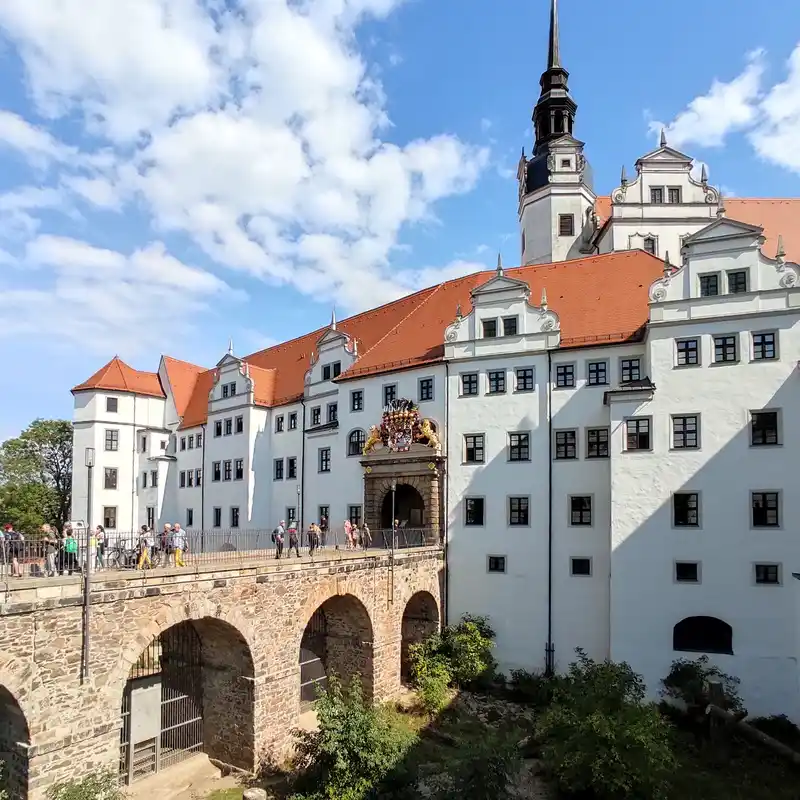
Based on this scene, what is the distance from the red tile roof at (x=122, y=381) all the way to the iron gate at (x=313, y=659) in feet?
79.5

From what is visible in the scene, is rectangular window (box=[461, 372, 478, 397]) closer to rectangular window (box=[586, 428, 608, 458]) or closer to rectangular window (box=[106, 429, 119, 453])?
rectangular window (box=[586, 428, 608, 458])

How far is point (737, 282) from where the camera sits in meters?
21.4

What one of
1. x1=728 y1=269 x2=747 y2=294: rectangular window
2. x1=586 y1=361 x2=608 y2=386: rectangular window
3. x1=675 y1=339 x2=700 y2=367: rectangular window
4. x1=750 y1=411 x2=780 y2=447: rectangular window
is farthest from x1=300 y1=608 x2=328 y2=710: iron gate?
x1=728 y1=269 x2=747 y2=294: rectangular window

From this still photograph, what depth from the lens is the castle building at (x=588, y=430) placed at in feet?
67.8

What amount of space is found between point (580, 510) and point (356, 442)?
10.1 meters

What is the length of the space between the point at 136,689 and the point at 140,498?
26.5 meters

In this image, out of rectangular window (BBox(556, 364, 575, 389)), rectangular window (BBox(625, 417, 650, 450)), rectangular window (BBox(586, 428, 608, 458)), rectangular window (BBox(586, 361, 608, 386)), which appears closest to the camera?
rectangular window (BBox(625, 417, 650, 450))

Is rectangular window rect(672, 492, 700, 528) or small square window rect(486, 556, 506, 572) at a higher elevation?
rectangular window rect(672, 492, 700, 528)

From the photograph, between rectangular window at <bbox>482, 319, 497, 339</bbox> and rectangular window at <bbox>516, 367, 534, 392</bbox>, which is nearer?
rectangular window at <bbox>516, 367, 534, 392</bbox>

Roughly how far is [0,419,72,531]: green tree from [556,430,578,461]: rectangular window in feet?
118

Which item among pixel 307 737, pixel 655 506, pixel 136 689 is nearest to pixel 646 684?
pixel 655 506

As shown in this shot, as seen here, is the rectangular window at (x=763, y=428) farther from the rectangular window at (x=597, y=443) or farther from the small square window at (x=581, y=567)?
the small square window at (x=581, y=567)

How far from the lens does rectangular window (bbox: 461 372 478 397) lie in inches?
1015

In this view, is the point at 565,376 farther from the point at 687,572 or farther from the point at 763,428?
the point at 687,572
